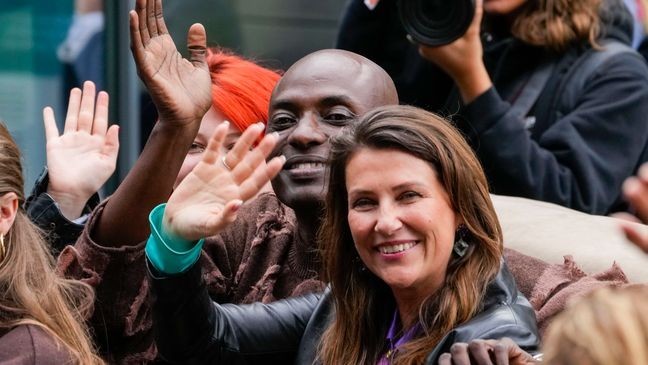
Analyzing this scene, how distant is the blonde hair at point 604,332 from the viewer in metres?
1.80

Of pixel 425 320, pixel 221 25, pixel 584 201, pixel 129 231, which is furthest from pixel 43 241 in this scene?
pixel 221 25

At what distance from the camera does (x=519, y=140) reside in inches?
147

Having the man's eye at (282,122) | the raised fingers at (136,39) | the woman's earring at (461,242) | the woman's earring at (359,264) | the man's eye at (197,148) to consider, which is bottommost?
the man's eye at (197,148)

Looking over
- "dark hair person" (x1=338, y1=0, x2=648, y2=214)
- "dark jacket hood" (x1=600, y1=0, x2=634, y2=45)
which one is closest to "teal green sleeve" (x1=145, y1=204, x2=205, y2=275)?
"dark hair person" (x1=338, y1=0, x2=648, y2=214)

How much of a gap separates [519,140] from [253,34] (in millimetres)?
2150

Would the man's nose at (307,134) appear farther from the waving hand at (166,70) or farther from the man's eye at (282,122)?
the waving hand at (166,70)

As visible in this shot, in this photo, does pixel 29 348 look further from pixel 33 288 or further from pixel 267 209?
pixel 267 209

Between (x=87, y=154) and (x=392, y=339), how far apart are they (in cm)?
106

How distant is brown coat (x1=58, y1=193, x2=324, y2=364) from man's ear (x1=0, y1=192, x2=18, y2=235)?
272 mm

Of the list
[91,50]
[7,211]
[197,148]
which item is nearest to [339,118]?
[197,148]

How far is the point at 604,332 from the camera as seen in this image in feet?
6.04

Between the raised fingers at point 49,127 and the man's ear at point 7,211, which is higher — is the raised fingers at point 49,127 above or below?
below

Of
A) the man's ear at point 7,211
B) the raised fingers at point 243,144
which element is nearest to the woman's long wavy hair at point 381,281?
the raised fingers at point 243,144

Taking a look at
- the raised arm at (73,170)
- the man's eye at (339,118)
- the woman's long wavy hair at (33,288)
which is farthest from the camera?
the raised arm at (73,170)
